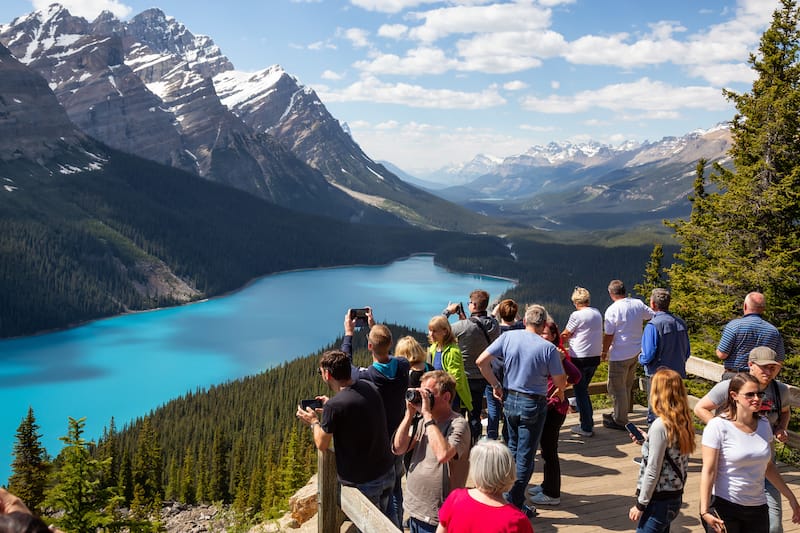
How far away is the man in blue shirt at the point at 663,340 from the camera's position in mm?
11062

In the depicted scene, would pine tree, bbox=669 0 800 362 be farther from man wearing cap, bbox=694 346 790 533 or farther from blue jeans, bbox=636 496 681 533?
blue jeans, bbox=636 496 681 533

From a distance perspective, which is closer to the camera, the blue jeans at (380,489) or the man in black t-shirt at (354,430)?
the man in black t-shirt at (354,430)

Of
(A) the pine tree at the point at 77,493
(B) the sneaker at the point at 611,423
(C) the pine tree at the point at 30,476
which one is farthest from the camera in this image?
(C) the pine tree at the point at 30,476

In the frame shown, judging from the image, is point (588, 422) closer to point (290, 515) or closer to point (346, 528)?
point (346, 528)

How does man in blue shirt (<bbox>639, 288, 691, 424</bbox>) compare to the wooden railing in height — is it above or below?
above

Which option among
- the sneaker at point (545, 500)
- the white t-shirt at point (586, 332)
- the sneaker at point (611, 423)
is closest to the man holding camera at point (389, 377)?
the sneaker at point (545, 500)


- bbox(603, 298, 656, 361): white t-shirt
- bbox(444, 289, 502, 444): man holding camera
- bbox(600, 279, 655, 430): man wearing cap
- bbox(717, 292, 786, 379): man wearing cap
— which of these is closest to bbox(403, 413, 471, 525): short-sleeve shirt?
bbox(444, 289, 502, 444): man holding camera

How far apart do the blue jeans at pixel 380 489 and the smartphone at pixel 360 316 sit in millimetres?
3080

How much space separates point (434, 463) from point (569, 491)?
174 inches

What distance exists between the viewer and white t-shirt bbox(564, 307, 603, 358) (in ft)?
39.7

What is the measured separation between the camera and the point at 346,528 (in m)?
9.34

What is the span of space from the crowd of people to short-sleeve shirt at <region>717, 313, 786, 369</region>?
2cm

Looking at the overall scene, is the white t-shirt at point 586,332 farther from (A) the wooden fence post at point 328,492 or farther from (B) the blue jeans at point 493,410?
(A) the wooden fence post at point 328,492

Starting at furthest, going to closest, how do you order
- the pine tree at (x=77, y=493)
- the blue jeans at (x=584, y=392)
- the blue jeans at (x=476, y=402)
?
1. the pine tree at (x=77, y=493)
2. the blue jeans at (x=584, y=392)
3. the blue jeans at (x=476, y=402)
